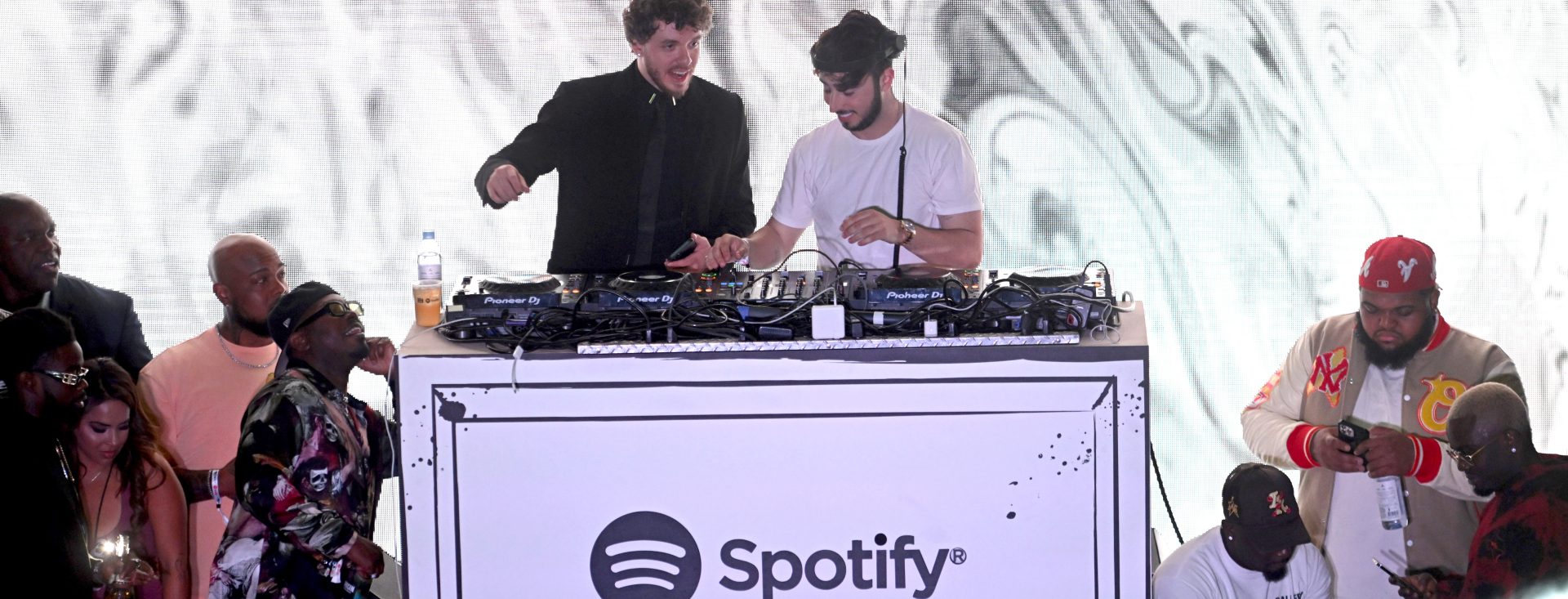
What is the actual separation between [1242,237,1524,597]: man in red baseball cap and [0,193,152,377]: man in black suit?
2742mm

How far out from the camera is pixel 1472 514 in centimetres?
332

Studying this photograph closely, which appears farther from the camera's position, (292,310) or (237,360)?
(237,360)

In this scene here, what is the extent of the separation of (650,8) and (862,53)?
0.65m

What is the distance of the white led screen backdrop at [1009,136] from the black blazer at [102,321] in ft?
3.41

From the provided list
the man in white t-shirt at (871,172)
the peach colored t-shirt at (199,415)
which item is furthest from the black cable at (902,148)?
the peach colored t-shirt at (199,415)

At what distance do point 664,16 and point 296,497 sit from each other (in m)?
1.81

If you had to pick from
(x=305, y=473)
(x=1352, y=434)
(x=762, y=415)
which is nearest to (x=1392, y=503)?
(x=1352, y=434)

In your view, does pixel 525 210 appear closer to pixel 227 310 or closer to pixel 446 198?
pixel 446 198

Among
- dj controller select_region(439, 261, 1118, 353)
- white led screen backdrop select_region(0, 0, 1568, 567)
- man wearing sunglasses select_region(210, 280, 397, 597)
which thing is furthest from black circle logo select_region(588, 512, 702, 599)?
white led screen backdrop select_region(0, 0, 1568, 567)

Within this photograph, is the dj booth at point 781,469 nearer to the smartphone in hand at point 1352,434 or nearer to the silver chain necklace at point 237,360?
the smartphone in hand at point 1352,434

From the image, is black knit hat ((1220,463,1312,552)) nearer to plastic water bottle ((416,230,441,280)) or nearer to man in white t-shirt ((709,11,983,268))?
man in white t-shirt ((709,11,983,268))

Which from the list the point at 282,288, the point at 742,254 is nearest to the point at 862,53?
the point at 742,254

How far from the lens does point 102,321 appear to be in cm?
386

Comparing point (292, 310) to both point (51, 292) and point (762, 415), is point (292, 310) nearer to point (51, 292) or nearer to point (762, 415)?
point (762, 415)
